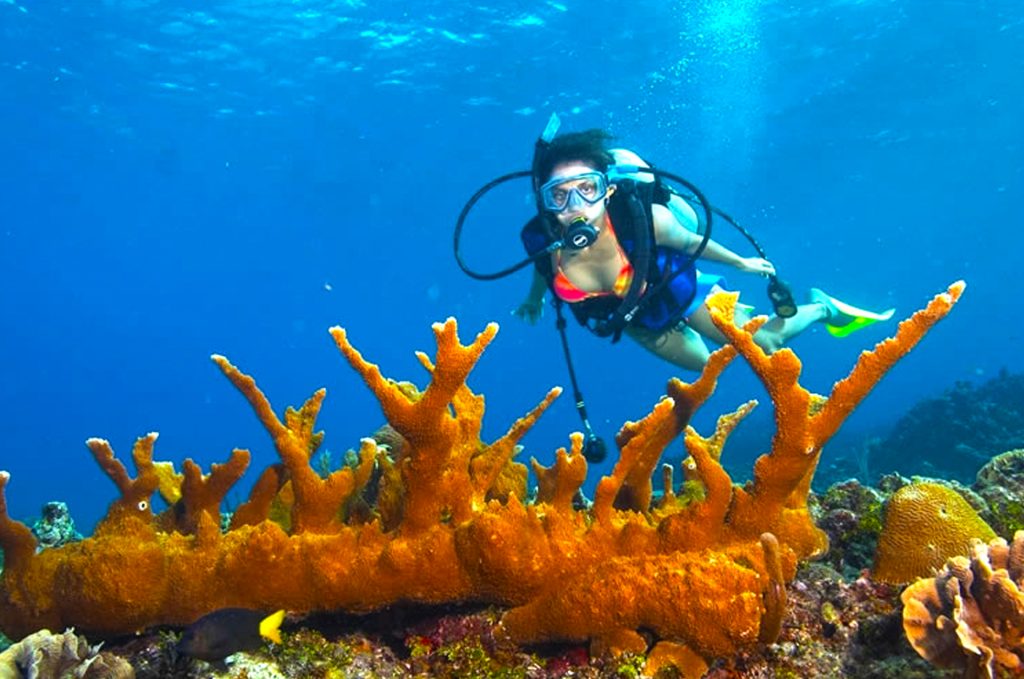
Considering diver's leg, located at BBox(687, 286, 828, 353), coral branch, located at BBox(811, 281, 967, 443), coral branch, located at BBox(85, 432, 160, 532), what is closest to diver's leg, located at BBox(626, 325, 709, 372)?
diver's leg, located at BBox(687, 286, 828, 353)

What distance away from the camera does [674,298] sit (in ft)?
19.6

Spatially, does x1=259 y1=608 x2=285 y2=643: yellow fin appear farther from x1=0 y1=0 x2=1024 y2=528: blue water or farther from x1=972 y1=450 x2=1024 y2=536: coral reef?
x1=0 y1=0 x2=1024 y2=528: blue water

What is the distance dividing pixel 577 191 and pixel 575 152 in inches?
13.8

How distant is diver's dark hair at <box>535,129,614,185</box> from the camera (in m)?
5.31

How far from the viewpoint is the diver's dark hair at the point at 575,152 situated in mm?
5312

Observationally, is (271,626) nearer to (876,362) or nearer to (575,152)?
(876,362)

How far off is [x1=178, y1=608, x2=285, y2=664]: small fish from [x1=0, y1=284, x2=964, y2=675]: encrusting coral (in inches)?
13.1

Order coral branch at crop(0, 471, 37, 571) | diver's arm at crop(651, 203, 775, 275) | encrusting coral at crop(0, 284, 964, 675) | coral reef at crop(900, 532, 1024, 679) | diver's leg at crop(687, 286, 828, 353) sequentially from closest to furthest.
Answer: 1. coral reef at crop(900, 532, 1024, 679)
2. encrusting coral at crop(0, 284, 964, 675)
3. coral branch at crop(0, 471, 37, 571)
4. diver's arm at crop(651, 203, 775, 275)
5. diver's leg at crop(687, 286, 828, 353)

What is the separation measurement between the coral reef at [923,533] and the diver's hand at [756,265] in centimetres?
308

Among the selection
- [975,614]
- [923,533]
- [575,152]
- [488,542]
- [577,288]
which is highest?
[575,152]

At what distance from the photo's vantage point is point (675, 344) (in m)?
6.60

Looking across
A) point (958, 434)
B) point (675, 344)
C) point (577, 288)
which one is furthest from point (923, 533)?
point (958, 434)

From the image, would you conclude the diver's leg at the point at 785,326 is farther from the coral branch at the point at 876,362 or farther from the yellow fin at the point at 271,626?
the yellow fin at the point at 271,626

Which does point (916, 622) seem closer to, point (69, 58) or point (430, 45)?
point (430, 45)
